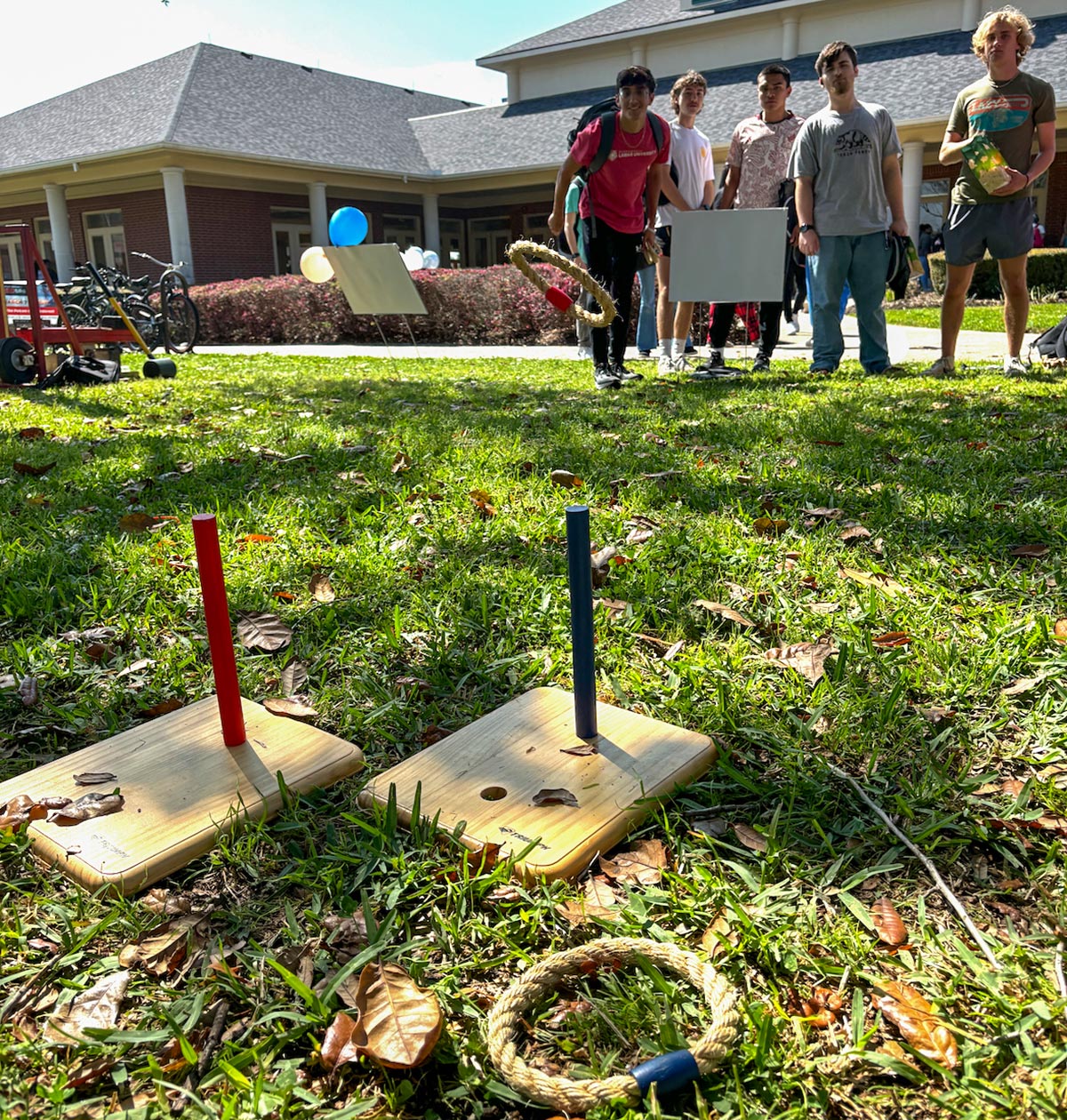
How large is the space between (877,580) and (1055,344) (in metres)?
5.73

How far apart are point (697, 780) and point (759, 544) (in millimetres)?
1343

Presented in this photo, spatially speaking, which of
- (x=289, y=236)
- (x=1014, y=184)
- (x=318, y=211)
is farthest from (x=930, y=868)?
(x=289, y=236)

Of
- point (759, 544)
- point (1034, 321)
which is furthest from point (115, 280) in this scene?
point (759, 544)

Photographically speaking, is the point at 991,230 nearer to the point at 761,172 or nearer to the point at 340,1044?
the point at 761,172

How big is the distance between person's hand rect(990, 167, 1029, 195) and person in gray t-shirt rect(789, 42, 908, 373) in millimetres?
692

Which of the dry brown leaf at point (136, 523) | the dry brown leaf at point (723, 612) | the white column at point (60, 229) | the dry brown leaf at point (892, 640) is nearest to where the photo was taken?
the dry brown leaf at point (892, 640)

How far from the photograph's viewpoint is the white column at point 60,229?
22953mm

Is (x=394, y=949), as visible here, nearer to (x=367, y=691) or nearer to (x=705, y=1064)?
(x=705, y=1064)

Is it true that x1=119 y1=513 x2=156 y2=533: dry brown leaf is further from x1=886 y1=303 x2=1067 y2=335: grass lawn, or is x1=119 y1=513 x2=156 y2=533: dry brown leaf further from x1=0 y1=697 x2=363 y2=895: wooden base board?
x1=886 y1=303 x2=1067 y2=335: grass lawn

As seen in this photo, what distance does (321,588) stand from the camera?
2.87 metres

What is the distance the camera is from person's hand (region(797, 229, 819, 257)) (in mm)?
6871

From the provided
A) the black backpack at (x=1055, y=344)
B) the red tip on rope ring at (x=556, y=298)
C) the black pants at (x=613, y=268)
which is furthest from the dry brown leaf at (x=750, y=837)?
the black backpack at (x=1055, y=344)

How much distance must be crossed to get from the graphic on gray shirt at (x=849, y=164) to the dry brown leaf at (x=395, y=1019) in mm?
6754

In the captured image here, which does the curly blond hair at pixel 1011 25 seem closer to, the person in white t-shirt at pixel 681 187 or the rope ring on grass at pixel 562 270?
the person in white t-shirt at pixel 681 187
